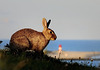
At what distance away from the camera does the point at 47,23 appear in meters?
9.17

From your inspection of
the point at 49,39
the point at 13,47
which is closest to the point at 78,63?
the point at 49,39

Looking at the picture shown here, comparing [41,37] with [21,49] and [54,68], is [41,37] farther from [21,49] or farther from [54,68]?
[54,68]

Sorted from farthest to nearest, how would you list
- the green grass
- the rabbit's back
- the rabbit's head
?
1. the rabbit's head
2. the rabbit's back
3. the green grass

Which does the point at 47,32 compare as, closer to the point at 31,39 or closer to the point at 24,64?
the point at 31,39

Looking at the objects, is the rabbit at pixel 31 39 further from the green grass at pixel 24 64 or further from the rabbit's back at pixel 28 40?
the green grass at pixel 24 64

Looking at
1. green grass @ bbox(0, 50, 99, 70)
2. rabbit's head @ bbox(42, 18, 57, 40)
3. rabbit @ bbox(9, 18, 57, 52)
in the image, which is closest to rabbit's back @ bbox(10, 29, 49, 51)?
rabbit @ bbox(9, 18, 57, 52)

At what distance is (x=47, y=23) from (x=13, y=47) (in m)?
1.96

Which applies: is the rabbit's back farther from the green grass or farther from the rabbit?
the green grass

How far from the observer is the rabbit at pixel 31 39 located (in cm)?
838

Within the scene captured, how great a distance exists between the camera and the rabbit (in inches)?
330

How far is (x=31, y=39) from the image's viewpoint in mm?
8539

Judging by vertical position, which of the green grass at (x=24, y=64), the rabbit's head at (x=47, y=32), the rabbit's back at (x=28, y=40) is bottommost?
the green grass at (x=24, y=64)

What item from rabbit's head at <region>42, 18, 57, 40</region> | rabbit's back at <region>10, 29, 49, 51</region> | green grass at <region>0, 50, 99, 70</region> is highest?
rabbit's head at <region>42, 18, 57, 40</region>

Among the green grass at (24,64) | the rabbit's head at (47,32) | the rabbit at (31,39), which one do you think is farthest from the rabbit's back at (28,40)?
the green grass at (24,64)
